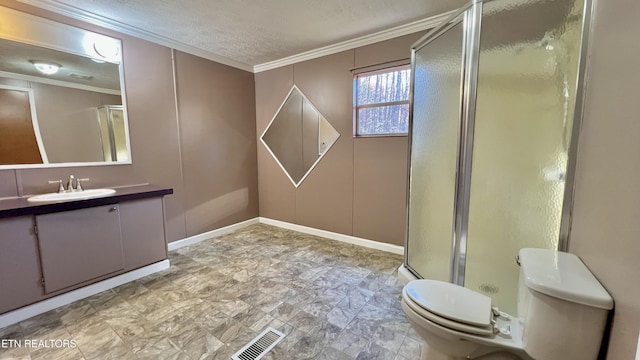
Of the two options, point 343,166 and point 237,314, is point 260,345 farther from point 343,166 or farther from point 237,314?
point 343,166

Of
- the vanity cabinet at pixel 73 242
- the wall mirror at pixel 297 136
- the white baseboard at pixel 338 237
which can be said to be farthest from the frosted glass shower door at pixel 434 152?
the vanity cabinet at pixel 73 242

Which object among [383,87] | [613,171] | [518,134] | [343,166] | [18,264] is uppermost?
[383,87]

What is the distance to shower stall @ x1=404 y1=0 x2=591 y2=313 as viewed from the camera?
141cm

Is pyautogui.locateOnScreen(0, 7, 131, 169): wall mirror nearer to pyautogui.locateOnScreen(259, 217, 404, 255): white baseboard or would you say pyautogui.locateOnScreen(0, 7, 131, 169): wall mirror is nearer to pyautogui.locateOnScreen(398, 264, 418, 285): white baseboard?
pyautogui.locateOnScreen(259, 217, 404, 255): white baseboard

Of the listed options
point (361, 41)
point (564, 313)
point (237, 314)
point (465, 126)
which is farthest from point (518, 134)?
point (237, 314)

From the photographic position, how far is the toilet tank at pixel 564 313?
2.90ft

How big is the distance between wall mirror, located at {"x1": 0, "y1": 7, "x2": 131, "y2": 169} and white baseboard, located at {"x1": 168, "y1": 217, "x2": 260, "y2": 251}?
1125 mm

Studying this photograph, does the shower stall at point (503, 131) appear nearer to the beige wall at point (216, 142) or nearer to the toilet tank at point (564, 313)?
the toilet tank at point (564, 313)

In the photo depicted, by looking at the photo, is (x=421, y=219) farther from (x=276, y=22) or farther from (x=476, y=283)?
(x=276, y=22)

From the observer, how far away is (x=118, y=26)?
99.1 inches

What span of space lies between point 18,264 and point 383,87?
11.4 feet

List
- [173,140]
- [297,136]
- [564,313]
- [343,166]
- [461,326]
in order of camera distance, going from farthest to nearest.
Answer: [297,136]
[343,166]
[173,140]
[461,326]
[564,313]

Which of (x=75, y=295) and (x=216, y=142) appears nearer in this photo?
(x=75, y=295)

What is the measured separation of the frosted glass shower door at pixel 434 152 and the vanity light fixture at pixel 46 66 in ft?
10.6
